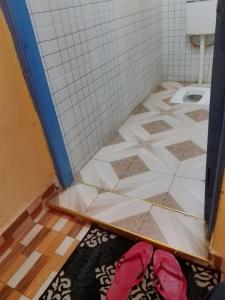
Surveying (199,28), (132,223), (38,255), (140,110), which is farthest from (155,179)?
(199,28)

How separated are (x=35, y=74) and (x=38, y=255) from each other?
87 cm

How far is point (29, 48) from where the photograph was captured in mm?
1101

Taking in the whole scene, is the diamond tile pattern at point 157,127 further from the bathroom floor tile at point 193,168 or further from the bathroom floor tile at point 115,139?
the bathroom floor tile at point 193,168

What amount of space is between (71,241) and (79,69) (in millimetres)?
971

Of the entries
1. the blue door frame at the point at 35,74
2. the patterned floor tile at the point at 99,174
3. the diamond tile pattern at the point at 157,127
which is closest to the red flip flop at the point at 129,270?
the patterned floor tile at the point at 99,174

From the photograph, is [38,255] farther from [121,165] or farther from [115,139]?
[115,139]

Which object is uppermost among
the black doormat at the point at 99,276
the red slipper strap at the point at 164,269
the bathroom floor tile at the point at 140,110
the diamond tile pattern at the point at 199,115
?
the bathroom floor tile at the point at 140,110

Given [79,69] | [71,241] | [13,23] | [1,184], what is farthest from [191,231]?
[13,23]

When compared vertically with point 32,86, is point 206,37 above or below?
below

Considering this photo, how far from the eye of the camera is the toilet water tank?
2.23m

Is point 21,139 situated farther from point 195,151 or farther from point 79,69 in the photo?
point 195,151

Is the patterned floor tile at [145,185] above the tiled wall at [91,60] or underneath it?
underneath

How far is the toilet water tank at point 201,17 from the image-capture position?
2230 mm

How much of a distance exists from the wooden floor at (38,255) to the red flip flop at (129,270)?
0.26 metres
